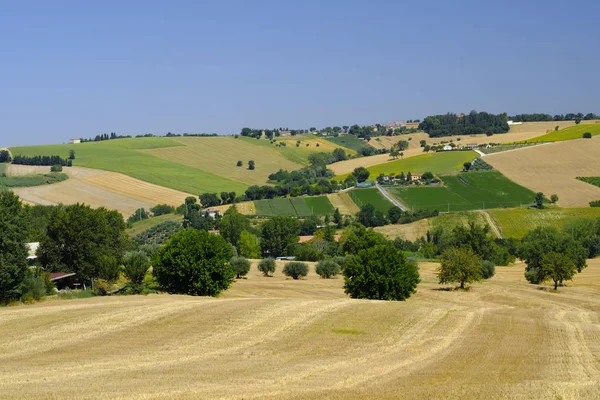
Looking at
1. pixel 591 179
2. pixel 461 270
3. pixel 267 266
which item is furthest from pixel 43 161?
pixel 461 270

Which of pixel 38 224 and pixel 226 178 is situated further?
pixel 226 178

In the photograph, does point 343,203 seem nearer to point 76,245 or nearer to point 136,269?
point 76,245

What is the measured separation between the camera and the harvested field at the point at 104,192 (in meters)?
153

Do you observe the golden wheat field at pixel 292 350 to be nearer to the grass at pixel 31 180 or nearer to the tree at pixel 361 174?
the grass at pixel 31 180

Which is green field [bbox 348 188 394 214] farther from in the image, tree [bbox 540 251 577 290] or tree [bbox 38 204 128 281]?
tree [bbox 38 204 128 281]

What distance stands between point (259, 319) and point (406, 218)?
93.9m

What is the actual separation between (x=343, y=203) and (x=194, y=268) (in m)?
89.7

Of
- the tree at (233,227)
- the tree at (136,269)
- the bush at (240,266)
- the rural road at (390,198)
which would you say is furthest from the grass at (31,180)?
the tree at (136,269)

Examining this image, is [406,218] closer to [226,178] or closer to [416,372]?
[226,178]

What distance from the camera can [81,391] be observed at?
86.6 ft

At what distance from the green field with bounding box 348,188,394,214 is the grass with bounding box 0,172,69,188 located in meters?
62.4

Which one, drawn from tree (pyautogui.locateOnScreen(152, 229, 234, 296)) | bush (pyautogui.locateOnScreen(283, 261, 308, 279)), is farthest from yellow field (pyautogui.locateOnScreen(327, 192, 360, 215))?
tree (pyautogui.locateOnScreen(152, 229, 234, 296))

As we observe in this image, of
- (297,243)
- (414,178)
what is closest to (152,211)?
(297,243)

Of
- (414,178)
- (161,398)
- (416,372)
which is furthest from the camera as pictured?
(414,178)
